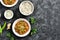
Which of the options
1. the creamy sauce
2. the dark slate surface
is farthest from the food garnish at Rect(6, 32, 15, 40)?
the creamy sauce

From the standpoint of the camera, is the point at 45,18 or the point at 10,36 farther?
the point at 45,18

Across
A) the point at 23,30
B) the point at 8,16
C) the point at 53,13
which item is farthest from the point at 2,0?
the point at 53,13

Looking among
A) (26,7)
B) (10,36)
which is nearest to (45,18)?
(26,7)

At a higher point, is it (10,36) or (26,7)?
(26,7)

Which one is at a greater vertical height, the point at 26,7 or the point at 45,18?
the point at 26,7

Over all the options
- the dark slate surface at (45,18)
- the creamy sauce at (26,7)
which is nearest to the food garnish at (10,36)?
the dark slate surface at (45,18)

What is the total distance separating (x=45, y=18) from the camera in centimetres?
205

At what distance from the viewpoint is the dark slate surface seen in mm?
2004

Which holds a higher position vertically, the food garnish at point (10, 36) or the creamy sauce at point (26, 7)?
the creamy sauce at point (26, 7)

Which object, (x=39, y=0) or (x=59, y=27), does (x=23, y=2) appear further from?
(x=59, y=27)

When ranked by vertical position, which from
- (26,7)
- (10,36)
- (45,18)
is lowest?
(10,36)

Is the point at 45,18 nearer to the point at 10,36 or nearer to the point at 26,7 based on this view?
the point at 26,7

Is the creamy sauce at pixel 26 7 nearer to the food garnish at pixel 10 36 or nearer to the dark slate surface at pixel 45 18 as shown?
the dark slate surface at pixel 45 18

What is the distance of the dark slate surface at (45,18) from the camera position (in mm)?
2004
